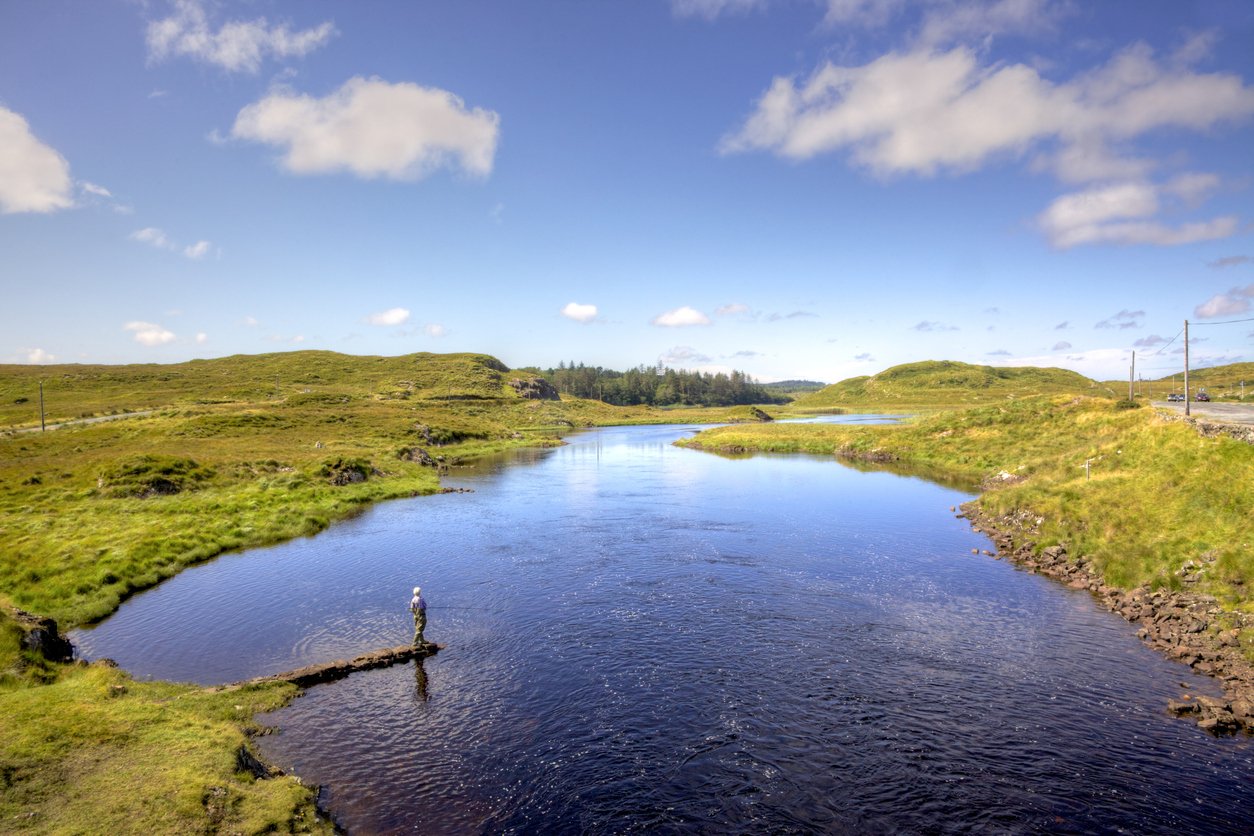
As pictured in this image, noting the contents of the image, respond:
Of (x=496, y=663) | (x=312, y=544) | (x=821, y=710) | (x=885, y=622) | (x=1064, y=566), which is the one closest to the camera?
(x=821, y=710)

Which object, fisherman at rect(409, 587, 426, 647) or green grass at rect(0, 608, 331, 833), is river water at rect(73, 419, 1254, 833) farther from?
green grass at rect(0, 608, 331, 833)

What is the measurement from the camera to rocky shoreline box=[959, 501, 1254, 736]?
69.3ft

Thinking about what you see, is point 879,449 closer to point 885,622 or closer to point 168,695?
point 885,622

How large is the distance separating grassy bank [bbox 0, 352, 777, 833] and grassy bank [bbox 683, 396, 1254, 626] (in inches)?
1444

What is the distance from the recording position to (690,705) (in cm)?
2267

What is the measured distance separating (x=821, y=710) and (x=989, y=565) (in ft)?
79.4

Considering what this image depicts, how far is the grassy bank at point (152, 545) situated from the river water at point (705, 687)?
104 inches

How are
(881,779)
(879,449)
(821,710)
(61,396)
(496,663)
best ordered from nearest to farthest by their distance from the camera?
(881,779) < (821,710) < (496,663) < (879,449) < (61,396)

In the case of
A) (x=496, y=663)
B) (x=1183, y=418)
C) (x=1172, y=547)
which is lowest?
(x=496, y=663)

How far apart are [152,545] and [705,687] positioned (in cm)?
3941

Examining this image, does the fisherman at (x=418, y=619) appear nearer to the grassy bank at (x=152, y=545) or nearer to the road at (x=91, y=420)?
the grassy bank at (x=152, y=545)

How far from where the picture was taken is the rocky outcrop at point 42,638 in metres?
23.2

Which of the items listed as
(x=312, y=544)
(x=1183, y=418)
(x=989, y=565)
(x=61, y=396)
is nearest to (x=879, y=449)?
(x=1183, y=418)

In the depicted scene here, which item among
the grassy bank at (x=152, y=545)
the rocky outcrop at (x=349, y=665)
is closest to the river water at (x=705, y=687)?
the rocky outcrop at (x=349, y=665)
